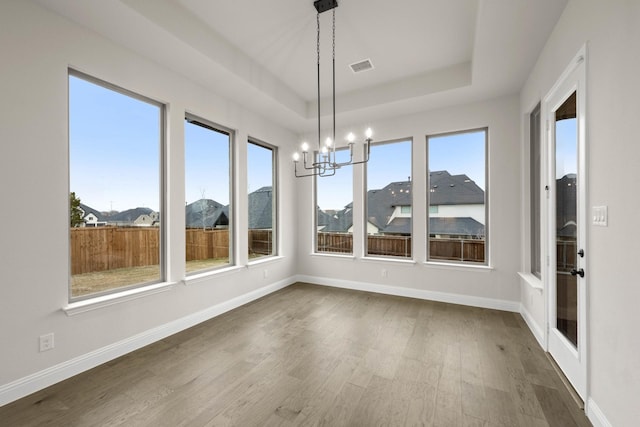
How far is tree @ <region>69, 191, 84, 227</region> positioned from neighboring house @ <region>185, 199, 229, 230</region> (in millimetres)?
1056

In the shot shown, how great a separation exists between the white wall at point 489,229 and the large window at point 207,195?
1.99m

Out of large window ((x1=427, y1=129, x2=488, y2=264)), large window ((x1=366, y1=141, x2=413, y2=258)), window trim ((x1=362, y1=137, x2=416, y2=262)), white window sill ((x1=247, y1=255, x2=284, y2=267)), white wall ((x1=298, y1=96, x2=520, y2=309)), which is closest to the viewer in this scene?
white wall ((x1=298, y1=96, x2=520, y2=309))

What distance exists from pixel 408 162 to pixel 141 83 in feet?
12.3

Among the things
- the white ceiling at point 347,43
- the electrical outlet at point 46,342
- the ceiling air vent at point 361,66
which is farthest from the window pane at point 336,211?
the electrical outlet at point 46,342

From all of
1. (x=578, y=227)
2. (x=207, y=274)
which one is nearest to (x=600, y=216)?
(x=578, y=227)

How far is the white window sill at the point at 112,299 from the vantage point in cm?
239

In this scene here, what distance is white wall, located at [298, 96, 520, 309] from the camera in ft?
12.8

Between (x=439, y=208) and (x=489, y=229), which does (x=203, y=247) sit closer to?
(x=439, y=208)

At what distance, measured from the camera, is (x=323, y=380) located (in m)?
2.33

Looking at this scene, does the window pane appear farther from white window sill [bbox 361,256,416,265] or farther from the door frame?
the door frame

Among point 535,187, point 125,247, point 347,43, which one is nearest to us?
point 125,247

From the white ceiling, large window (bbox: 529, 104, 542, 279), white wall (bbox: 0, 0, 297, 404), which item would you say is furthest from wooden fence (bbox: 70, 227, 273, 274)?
large window (bbox: 529, 104, 542, 279)

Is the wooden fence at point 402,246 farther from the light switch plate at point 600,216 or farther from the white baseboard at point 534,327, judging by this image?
the light switch plate at point 600,216

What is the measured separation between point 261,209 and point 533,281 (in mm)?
3825
